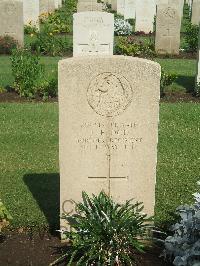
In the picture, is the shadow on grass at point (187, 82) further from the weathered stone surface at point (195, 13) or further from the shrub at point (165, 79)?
the weathered stone surface at point (195, 13)

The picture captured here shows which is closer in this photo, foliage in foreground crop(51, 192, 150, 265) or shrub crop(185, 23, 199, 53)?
foliage in foreground crop(51, 192, 150, 265)

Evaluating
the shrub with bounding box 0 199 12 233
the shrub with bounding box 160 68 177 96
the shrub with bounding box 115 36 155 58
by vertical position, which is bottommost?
the shrub with bounding box 0 199 12 233

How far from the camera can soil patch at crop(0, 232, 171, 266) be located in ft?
15.4

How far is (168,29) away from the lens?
16.9 m

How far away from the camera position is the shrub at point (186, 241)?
430cm

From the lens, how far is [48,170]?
7148mm

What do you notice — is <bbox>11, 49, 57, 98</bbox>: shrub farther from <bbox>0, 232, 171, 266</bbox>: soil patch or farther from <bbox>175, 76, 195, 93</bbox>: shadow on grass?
<bbox>0, 232, 171, 266</bbox>: soil patch

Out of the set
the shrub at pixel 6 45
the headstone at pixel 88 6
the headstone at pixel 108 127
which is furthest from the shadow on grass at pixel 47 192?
the headstone at pixel 88 6

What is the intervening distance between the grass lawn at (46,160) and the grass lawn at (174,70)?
6.41 ft

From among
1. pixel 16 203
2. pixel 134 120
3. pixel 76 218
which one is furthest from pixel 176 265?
pixel 16 203

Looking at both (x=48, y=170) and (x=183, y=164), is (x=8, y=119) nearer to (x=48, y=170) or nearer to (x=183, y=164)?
(x=48, y=170)

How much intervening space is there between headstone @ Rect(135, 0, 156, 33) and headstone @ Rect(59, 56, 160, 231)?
655 inches

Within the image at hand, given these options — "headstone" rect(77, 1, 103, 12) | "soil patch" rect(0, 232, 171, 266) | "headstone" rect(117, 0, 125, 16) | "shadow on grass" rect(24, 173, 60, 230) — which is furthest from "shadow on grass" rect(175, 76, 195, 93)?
"headstone" rect(117, 0, 125, 16)

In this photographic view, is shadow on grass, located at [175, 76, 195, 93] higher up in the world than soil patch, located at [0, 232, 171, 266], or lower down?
higher up
